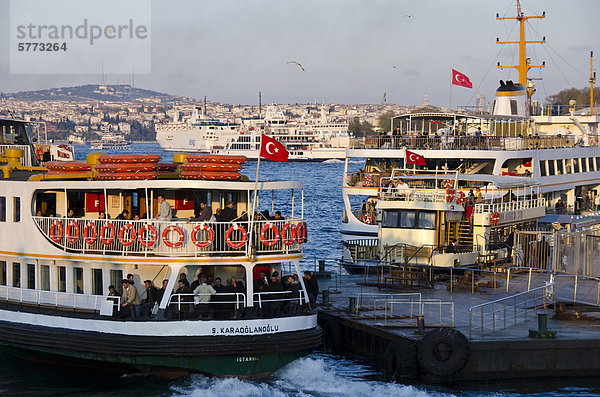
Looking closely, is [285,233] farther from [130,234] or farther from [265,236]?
[130,234]

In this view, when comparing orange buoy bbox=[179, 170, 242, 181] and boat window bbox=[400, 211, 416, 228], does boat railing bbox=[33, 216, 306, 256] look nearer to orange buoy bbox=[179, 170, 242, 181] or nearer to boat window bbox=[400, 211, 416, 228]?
orange buoy bbox=[179, 170, 242, 181]

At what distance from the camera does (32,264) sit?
82.7 ft

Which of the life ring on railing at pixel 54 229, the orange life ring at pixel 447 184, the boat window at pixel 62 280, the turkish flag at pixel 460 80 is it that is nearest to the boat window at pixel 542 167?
the turkish flag at pixel 460 80

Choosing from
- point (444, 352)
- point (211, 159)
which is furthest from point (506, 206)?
point (211, 159)

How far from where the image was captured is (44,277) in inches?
982

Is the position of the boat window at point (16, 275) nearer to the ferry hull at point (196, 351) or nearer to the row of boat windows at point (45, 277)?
the row of boat windows at point (45, 277)

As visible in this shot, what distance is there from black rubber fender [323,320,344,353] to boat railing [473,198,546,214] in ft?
34.9

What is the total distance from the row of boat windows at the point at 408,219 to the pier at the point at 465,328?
130 inches

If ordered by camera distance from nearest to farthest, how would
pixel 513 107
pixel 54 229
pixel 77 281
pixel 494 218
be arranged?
1. pixel 54 229
2. pixel 77 281
3. pixel 494 218
4. pixel 513 107

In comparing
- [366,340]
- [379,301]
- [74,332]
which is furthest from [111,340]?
[379,301]

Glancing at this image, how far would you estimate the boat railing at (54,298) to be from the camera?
23.5 meters

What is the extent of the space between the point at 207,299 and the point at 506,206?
726 inches

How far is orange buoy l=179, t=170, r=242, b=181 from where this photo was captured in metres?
23.2

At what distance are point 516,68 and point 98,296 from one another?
1810 inches
